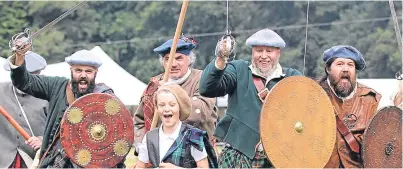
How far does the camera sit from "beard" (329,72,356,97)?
8.18 metres

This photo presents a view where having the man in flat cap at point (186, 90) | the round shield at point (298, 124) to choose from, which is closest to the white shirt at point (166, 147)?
the round shield at point (298, 124)

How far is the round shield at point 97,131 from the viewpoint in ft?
26.3

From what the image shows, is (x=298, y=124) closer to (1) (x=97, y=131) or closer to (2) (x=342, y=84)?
(2) (x=342, y=84)

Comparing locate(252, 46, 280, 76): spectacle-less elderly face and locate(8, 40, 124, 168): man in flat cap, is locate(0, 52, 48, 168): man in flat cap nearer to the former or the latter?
locate(8, 40, 124, 168): man in flat cap

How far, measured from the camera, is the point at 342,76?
818cm

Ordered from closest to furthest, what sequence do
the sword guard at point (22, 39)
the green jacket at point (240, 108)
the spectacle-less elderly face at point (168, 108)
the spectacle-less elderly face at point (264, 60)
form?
1. the spectacle-less elderly face at point (168, 108)
2. the sword guard at point (22, 39)
3. the green jacket at point (240, 108)
4. the spectacle-less elderly face at point (264, 60)

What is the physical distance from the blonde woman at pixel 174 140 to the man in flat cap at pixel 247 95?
0.45 meters

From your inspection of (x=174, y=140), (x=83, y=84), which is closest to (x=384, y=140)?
(x=174, y=140)

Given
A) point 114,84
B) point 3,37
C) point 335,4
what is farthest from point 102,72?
point 335,4

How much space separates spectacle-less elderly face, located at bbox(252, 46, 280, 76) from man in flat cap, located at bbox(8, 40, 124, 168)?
109cm

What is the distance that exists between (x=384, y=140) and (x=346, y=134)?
0.85 feet

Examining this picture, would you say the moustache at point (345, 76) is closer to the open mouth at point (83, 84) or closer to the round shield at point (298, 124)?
the round shield at point (298, 124)

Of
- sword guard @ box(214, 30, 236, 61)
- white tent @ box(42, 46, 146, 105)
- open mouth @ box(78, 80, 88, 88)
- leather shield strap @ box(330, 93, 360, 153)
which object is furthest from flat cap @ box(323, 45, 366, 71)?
white tent @ box(42, 46, 146, 105)

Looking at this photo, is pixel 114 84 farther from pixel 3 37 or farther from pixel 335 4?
pixel 335 4
